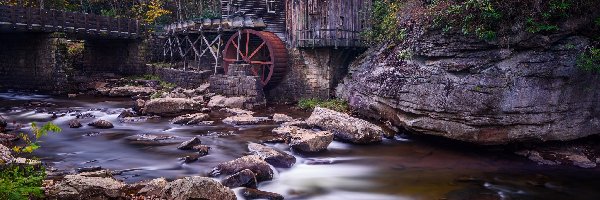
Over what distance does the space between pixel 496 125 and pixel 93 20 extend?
19.4m

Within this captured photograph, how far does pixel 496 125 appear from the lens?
9.12m

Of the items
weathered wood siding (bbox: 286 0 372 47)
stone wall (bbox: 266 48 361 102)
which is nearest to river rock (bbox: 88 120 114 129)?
stone wall (bbox: 266 48 361 102)

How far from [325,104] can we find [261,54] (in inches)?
228

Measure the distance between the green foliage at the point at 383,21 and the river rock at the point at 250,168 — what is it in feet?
24.7

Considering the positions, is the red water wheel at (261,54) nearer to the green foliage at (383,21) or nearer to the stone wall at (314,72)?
the stone wall at (314,72)

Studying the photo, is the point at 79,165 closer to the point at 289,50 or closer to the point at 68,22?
the point at 289,50

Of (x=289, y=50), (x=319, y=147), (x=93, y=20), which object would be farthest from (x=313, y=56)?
(x=93, y=20)

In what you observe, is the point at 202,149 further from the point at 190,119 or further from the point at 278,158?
the point at 190,119

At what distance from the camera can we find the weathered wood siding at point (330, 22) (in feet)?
52.5

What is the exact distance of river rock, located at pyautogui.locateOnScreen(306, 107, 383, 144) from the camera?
33.3 ft

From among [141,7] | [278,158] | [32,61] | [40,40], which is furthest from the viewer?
[141,7]

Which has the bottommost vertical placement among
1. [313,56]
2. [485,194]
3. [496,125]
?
[485,194]

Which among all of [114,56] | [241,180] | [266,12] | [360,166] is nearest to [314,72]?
[266,12]

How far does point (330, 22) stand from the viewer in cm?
1611
